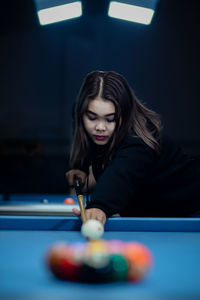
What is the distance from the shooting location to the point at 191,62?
5207 millimetres

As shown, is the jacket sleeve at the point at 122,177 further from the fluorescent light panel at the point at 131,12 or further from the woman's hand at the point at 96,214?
the fluorescent light panel at the point at 131,12

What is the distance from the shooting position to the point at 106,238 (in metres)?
1.12

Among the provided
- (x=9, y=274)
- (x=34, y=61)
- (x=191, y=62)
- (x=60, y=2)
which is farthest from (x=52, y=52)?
(x=9, y=274)

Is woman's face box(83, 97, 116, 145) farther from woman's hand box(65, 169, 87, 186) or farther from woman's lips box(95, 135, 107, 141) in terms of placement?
woman's hand box(65, 169, 87, 186)

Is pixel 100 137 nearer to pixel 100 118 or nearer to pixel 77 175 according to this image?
pixel 100 118

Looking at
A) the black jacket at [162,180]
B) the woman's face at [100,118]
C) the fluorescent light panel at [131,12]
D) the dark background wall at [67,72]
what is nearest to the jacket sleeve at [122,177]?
the black jacket at [162,180]

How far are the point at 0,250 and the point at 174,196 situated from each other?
1.05 meters

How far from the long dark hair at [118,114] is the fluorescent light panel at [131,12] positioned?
1.13 m

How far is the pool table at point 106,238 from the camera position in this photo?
2.02 ft

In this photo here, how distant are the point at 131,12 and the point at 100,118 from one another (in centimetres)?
150

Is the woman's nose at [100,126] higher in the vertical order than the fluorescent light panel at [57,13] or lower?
lower

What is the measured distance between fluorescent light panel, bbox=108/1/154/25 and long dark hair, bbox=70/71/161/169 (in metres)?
1.13

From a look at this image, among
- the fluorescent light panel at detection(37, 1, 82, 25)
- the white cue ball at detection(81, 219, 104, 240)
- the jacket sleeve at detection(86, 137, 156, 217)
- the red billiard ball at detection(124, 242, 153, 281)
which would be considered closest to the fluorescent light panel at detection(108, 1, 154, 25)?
the fluorescent light panel at detection(37, 1, 82, 25)

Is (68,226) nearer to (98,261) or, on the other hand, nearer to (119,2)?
(98,261)
